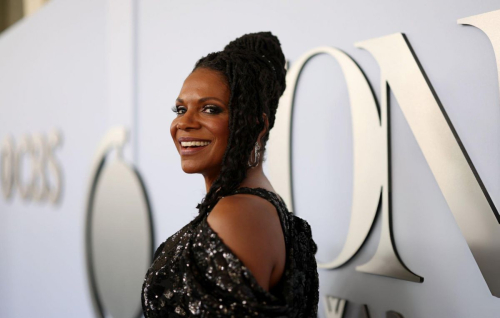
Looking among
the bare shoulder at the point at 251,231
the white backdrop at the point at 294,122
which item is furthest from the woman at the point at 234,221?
the white backdrop at the point at 294,122

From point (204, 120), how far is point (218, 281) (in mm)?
419

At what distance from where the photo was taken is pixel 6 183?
4363 millimetres

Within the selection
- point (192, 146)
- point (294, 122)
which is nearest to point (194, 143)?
point (192, 146)

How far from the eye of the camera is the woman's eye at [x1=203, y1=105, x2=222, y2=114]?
1272 mm

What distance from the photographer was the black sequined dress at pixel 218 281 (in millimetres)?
1038

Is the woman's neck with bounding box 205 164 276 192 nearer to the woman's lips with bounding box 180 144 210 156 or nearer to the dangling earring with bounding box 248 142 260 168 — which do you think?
the dangling earring with bounding box 248 142 260 168

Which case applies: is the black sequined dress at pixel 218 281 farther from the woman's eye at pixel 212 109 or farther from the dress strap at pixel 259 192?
the woman's eye at pixel 212 109

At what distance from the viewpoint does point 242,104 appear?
1234 millimetres

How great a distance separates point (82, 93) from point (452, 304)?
2695 mm

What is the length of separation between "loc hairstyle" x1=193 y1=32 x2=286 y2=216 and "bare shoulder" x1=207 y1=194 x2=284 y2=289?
10 cm

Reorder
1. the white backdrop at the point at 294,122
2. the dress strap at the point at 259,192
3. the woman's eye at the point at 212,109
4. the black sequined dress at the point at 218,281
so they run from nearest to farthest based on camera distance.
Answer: the black sequined dress at the point at 218,281 → the dress strap at the point at 259,192 → the woman's eye at the point at 212,109 → the white backdrop at the point at 294,122

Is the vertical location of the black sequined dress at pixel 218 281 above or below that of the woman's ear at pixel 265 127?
below

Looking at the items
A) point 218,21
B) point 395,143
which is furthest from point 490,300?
point 218,21

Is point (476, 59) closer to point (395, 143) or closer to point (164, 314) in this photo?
point (395, 143)
